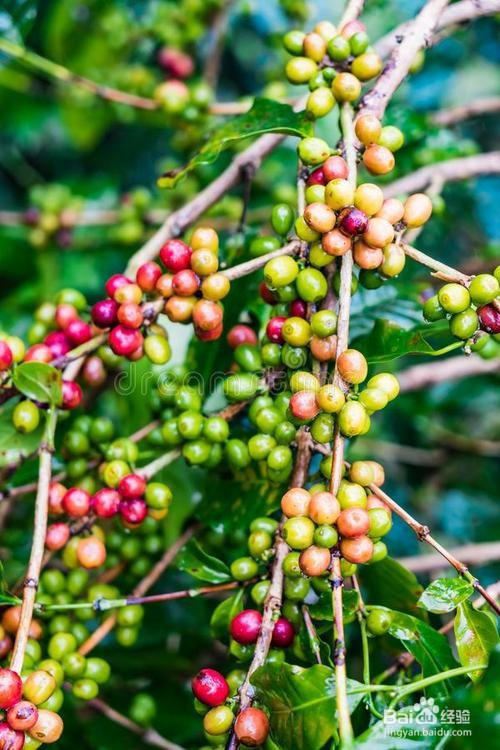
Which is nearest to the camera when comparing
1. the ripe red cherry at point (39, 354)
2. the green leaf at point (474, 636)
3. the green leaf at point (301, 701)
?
the green leaf at point (301, 701)

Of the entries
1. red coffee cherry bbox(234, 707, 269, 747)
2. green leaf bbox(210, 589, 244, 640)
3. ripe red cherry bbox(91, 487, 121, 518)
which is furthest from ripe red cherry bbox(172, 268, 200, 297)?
red coffee cherry bbox(234, 707, 269, 747)

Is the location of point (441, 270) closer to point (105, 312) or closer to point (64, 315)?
point (105, 312)

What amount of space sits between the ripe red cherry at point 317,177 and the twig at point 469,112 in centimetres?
94

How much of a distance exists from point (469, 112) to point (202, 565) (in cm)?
135

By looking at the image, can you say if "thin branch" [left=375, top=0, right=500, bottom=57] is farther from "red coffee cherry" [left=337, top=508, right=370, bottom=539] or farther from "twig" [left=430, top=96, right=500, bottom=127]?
"red coffee cherry" [left=337, top=508, right=370, bottom=539]

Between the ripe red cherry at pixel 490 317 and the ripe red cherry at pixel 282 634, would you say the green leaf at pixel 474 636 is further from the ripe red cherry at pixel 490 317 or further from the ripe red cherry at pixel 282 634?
the ripe red cherry at pixel 490 317

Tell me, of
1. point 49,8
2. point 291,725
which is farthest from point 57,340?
point 49,8

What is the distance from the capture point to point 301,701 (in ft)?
2.73

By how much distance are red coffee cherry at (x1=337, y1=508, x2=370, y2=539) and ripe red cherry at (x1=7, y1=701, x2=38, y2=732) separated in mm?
426

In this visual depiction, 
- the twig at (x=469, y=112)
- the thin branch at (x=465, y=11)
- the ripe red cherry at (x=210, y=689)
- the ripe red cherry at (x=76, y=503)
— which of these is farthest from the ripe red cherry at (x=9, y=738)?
the twig at (x=469, y=112)

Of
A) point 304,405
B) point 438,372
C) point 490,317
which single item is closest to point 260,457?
point 304,405

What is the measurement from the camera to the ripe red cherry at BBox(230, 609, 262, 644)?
3.11 feet

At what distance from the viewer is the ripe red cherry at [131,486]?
1071 mm

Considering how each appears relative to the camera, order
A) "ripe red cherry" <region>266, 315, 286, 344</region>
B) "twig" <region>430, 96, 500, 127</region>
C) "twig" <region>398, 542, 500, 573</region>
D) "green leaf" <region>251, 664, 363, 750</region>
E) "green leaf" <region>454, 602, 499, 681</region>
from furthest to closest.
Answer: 1. "twig" <region>430, 96, 500, 127</region>
2. "twig" <region>398, 542, 500, 573</region>
3. "ripe red cherry" <region>266, 315, 286, 344</region>
4. "green leaf" <region>454, 602, 499, 681</region>
5. "green leaf" <region>251, 664, 363, 750</region>
